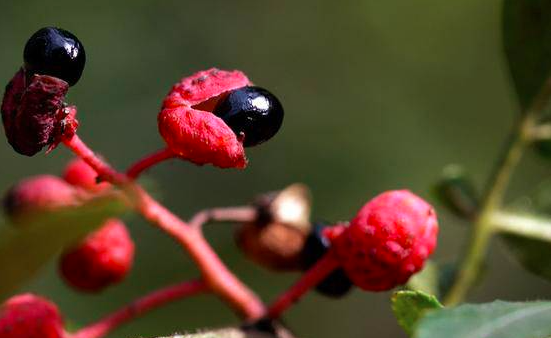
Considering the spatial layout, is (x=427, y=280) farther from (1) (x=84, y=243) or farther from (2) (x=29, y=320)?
(2) (x=29, y=320)

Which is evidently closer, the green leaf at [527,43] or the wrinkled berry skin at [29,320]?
the wrinkled berry skin at [29,320]

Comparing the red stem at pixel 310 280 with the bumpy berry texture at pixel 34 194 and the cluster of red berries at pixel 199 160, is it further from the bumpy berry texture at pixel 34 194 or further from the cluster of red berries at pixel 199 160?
the bumpy berry texture at pixel 34 194

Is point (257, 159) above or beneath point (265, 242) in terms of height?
beneath

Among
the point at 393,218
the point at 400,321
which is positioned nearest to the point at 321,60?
the point at 393,218

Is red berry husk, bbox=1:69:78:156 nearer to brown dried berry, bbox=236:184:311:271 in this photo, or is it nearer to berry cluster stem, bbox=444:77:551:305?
brown dried berry, bbox=236:184:311:271

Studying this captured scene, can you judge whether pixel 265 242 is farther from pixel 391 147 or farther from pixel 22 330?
pixel 391 147

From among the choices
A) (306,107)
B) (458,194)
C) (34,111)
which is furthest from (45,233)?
(306,107)

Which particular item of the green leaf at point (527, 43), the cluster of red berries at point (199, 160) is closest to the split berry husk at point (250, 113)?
the cluster of red berries at point (199, 160)
